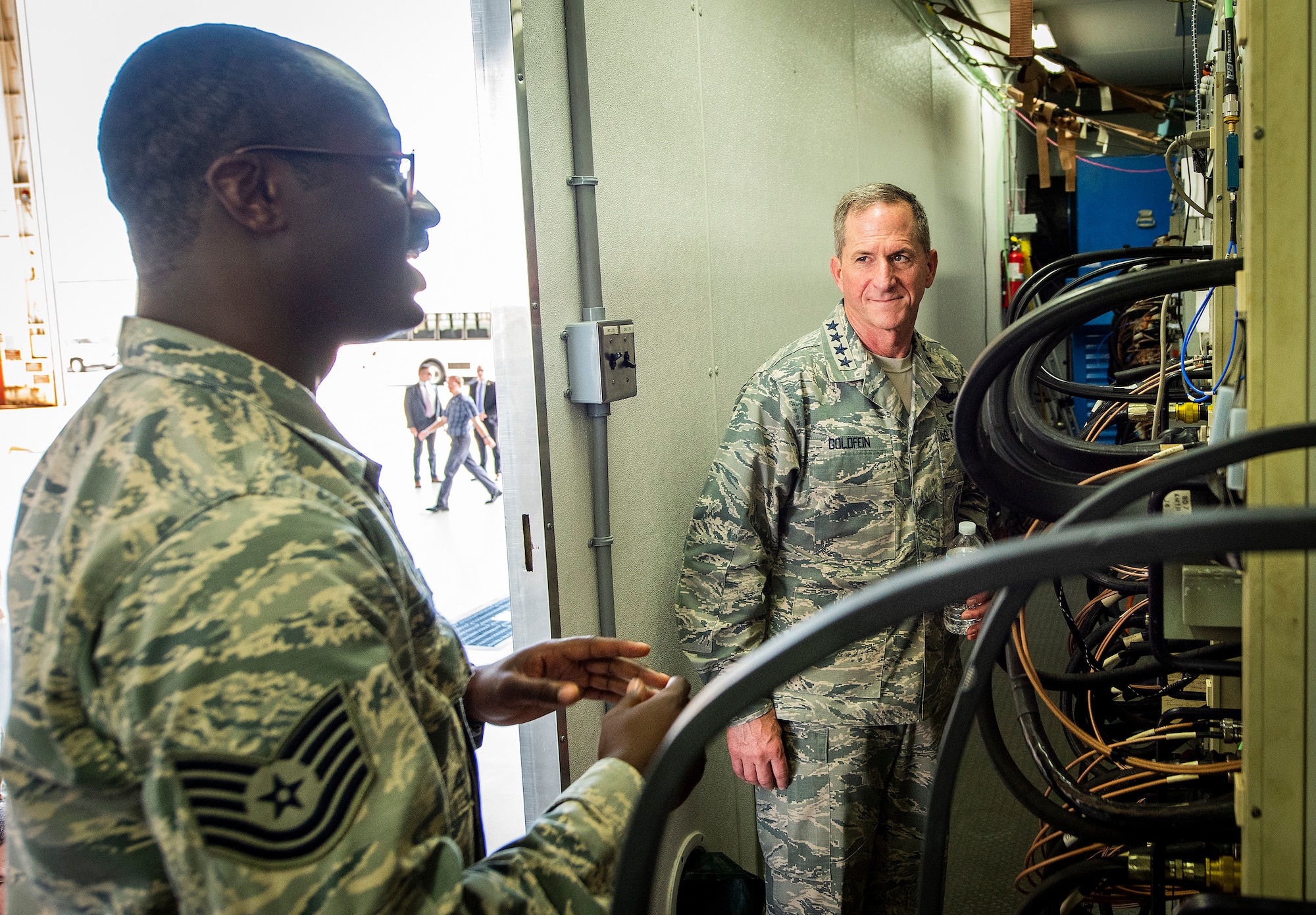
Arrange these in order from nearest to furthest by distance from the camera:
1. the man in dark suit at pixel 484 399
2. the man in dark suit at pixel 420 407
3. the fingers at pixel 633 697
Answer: the fingers at pixel 633 697 → the man in dark suit at pixel 484 399 → the man in dark suit at pixel 420 407

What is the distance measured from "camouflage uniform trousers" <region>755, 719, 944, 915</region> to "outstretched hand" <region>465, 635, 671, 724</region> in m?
0.89

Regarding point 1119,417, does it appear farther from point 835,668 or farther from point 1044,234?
point 1044,234

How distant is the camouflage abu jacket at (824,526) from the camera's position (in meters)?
1.86

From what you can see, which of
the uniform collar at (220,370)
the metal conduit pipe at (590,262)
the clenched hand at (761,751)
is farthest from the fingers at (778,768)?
the uniform collar at (220,370)

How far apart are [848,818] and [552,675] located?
102cm

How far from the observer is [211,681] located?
→ 609 mm

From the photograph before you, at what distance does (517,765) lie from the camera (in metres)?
3.00

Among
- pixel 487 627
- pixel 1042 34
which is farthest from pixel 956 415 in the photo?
pixel 1042 34

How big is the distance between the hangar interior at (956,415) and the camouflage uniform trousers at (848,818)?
245 millimetres

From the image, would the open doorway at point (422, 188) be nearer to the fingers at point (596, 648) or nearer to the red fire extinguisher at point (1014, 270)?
the fingers at point (596, 648)

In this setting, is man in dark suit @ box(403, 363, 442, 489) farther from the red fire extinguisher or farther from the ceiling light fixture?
the ceiling light fixture

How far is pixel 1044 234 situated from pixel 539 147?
763 centimetres

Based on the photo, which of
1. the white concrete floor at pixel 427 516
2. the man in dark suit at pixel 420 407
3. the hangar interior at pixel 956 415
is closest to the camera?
the hangar interior at pixel 956 415

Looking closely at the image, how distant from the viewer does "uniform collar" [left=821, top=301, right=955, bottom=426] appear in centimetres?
191
